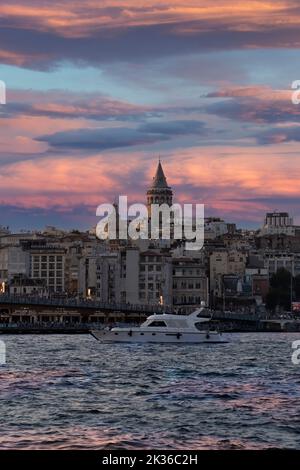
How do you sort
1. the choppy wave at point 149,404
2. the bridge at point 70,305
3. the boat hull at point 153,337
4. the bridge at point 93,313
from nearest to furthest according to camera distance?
the choppy wave at point 149,404 → the boat hull at point 153,337 → the bridge at point 70,305 → the bridge at point 93,313

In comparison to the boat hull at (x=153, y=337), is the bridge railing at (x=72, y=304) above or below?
above

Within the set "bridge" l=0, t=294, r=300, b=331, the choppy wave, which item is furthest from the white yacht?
"bridge" l=0, t=294, r=300, b=331

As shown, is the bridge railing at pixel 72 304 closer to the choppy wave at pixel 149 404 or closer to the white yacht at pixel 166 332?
the white yacht at pixel 166 332

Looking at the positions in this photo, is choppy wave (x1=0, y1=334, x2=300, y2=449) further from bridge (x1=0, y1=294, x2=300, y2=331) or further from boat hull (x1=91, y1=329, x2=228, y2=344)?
bridge (x1=0, y1=294, x2=300, y2=331)

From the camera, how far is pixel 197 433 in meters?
29.3

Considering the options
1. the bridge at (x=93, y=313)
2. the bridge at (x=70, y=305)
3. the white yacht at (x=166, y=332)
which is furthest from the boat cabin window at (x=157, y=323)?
the bridge at (x=70, y=305)

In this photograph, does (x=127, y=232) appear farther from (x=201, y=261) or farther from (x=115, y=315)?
(x=115, y=315)

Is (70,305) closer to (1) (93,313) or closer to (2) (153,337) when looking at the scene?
(1) (93,313)

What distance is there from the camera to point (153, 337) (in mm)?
71562

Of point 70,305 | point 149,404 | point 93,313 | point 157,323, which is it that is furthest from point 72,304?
point 149,404

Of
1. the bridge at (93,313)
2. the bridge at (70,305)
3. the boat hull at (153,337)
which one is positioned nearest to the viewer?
the boat hull at (153,337)

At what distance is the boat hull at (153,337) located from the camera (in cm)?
7138

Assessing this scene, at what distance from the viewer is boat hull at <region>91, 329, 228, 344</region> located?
7138cm

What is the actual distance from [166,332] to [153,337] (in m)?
0.69
